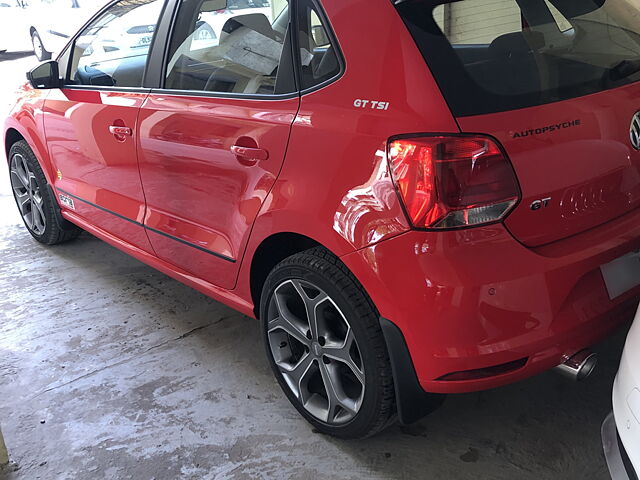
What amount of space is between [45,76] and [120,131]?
0.81 m

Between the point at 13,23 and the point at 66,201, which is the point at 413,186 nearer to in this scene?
the point at 66,201

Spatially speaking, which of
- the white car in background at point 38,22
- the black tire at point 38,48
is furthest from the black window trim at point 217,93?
the black tire at point 38,48

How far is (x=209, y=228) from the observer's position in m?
2.31

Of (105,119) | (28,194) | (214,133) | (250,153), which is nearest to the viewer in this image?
(250,153)

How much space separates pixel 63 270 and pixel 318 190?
7.59ft

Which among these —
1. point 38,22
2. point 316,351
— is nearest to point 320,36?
point 316,351

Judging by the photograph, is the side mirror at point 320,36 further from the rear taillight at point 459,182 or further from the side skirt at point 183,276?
the side skirt at point 183,276

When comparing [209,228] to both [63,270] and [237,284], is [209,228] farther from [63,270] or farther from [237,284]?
[63,270]

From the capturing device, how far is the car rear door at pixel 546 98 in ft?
5.16

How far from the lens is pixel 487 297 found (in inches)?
61.2

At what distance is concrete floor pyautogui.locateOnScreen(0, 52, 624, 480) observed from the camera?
199 centimetres

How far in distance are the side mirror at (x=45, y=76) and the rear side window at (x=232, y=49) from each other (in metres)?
1.02

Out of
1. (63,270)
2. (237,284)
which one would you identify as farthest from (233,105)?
(63,270)

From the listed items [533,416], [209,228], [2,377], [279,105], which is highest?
[279,105]
